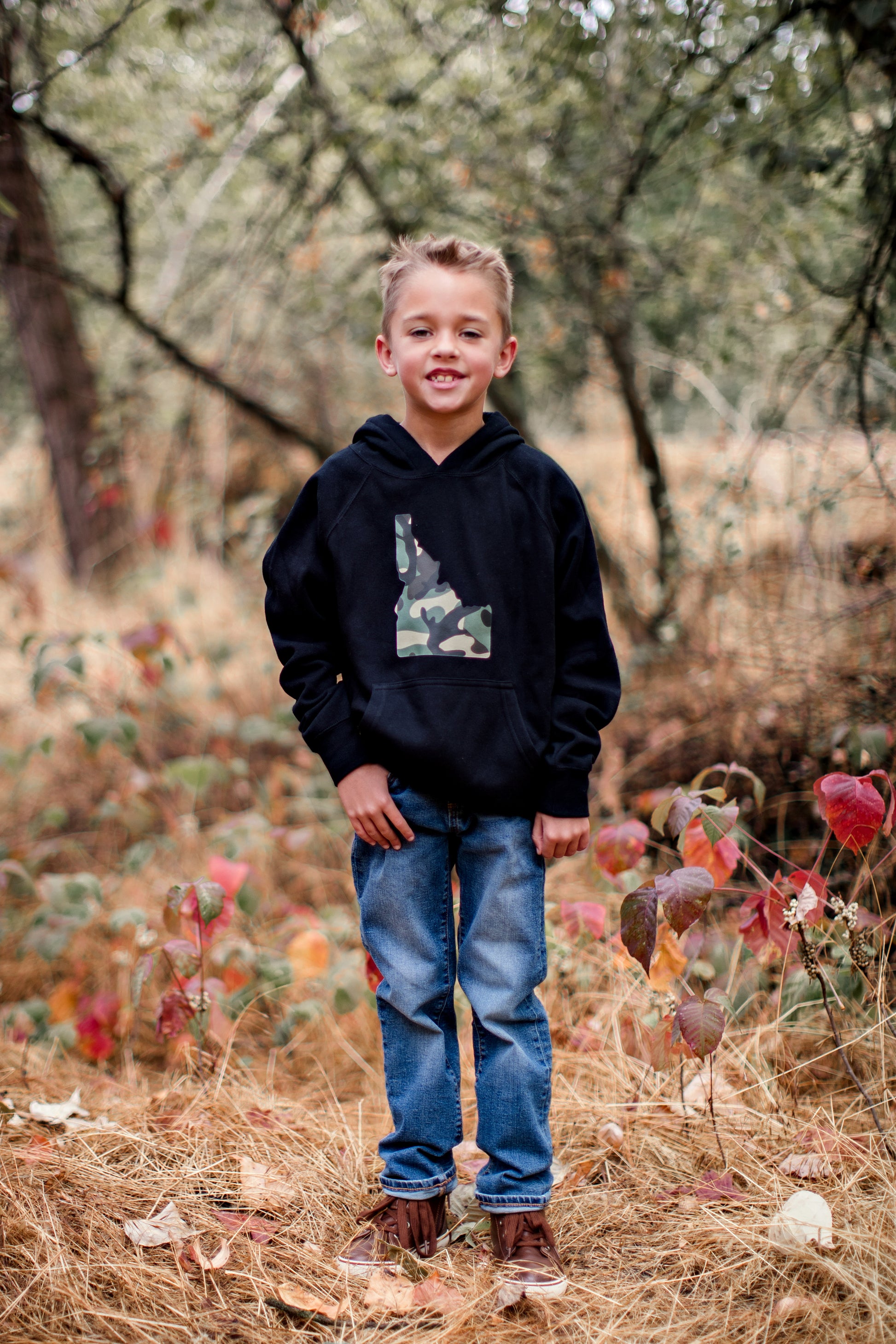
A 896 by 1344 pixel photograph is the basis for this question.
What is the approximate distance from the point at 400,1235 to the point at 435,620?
108 cm

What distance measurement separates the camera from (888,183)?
2744 millimetres

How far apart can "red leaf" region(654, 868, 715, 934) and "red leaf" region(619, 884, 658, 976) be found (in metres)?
0.02

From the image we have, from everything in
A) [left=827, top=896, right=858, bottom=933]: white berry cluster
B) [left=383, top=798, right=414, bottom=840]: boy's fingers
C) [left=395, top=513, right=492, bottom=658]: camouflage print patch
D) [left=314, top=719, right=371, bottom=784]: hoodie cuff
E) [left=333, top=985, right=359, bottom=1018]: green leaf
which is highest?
[left=395, top=513, right=492, bottom=658]: camouflage print patch

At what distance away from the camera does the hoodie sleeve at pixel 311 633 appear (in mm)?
1700

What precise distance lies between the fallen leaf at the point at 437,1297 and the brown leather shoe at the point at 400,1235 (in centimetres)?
8

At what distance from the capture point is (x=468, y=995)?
1732 millimetres

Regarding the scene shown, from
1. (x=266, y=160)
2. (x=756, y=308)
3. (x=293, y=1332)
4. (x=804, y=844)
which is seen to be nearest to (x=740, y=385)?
(x=756, y=308)

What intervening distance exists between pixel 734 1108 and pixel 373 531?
4.51 feet

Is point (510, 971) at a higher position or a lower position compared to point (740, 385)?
lower

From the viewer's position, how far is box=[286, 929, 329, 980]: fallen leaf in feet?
8.77

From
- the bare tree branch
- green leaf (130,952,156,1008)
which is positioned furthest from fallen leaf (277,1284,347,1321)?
the bare tree branch

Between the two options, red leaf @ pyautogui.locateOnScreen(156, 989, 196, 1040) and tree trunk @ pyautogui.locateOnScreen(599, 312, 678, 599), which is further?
tree trunk @ pyautogui.locateOnScreen(599, 312, 678, 599)

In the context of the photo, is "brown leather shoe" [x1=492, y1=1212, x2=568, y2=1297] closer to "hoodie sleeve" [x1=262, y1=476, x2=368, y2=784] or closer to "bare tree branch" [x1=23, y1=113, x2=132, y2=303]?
"hoodie sleeve" [x1=262, y1=476, x2=368, y2=784]

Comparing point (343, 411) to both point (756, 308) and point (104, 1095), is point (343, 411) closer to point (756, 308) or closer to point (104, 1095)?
point (756, 308)
